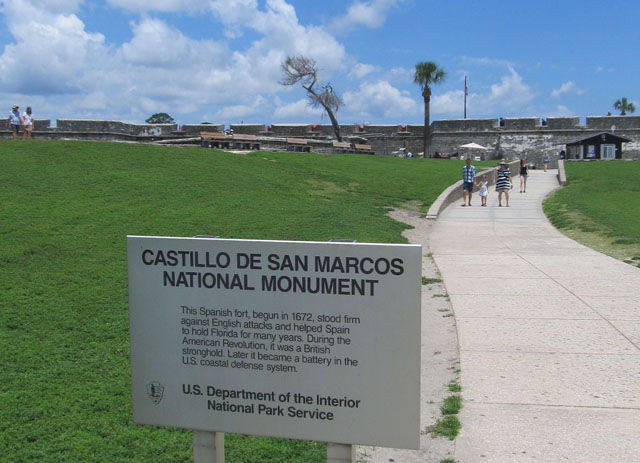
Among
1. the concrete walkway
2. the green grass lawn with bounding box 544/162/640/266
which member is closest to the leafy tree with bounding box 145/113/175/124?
the green grass lawn with bounding box 544/162/640/266

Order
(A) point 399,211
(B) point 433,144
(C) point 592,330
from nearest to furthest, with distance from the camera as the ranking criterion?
(C) point 592,330 → (A) point 399,211 → (B) point 433,144

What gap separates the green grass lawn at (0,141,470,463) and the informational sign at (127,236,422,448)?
967 mm

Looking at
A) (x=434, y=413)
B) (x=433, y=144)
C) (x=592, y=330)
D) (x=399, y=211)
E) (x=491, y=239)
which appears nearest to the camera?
(x=434, y=413)

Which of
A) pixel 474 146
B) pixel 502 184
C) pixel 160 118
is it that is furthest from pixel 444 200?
pixel 160 118

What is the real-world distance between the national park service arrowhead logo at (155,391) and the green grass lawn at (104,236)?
2.72 ft

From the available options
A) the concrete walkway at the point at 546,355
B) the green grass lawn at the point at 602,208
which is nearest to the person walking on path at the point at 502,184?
the green grass lawn at the point at 602,208

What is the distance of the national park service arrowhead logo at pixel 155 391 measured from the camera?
2.94m

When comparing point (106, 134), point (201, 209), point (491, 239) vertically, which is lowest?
point (491, 239)

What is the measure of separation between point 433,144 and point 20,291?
4271 centimetres

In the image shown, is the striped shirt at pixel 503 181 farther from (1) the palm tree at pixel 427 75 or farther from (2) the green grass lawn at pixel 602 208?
(1) the palm tree at pixel 427 75

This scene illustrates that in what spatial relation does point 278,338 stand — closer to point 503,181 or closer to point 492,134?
point 503,181

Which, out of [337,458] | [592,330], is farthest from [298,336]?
[592,330]

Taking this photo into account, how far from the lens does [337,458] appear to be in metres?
2.79

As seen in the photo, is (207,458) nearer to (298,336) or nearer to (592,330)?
(298,336)
